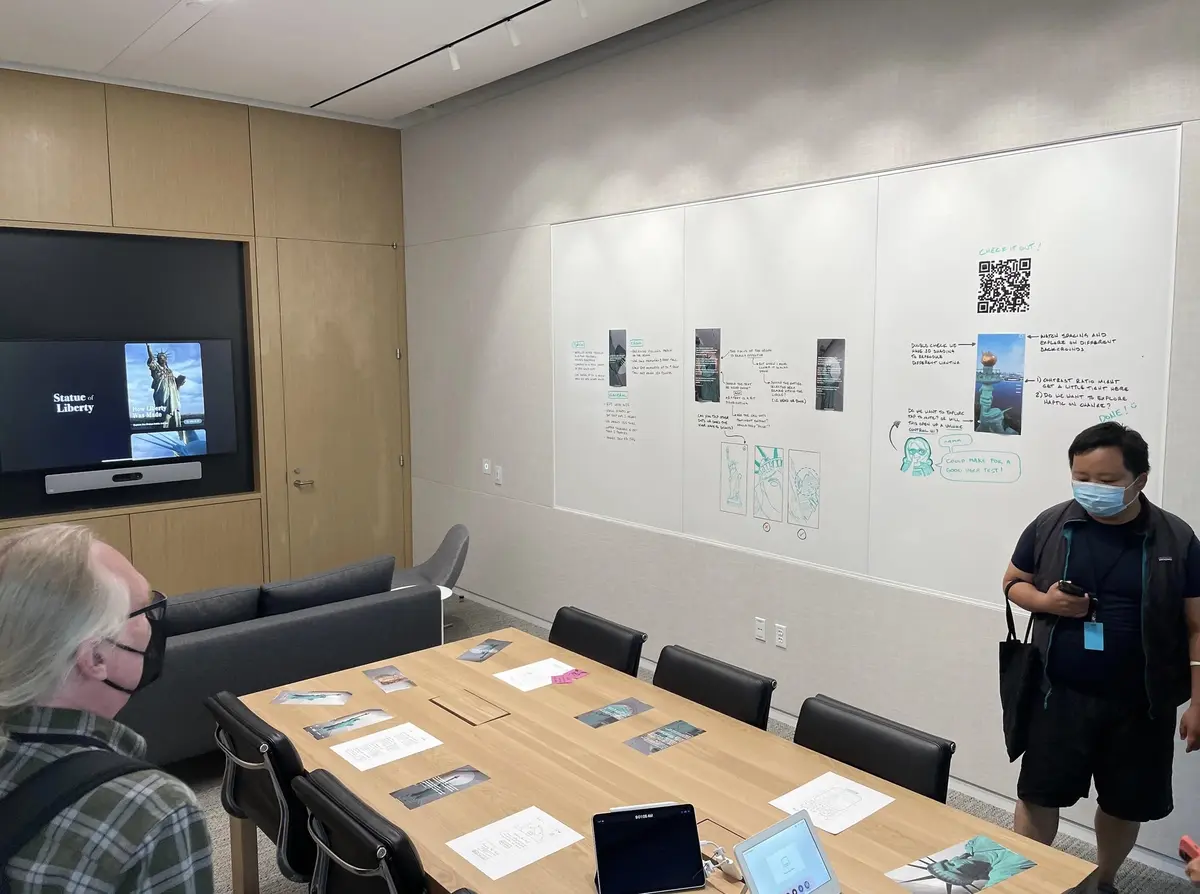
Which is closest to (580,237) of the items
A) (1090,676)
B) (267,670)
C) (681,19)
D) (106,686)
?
(681,19)

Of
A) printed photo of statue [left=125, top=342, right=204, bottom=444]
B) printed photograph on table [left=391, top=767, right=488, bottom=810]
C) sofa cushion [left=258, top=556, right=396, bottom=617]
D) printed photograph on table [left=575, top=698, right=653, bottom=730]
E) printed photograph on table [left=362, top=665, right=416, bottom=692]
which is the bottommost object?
printed photograph on table [left=391, top=767, right=488, bottom=810]

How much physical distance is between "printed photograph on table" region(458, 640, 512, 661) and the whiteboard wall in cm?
157

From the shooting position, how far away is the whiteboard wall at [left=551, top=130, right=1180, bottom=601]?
3.04m

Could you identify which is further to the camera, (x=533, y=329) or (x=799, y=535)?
(x=533, y=329)

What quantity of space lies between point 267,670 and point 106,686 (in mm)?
2544

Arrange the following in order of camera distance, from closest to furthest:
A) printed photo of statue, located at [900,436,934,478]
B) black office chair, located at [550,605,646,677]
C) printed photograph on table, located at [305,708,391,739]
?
printed photograph on table, located at [305,708,391,739] → black office chair, located at [550,605,646,677] → printed photo of statue, located at [900,436,934,478]

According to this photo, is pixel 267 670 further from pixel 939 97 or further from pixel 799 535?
pixel 939 97

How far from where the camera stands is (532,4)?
418cm

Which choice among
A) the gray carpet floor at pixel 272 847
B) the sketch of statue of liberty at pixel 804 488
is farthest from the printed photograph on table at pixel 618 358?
the gray carpet floor at pixel 272 847

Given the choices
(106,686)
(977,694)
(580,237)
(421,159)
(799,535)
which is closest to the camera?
(106,686)

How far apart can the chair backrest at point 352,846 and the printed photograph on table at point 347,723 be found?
0.39 metres

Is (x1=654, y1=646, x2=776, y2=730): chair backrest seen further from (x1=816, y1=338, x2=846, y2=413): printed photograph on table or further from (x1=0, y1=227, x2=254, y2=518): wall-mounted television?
(x1=0, y1=227, x2=254, y2=518): wall-mounted television

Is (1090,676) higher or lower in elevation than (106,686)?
lower

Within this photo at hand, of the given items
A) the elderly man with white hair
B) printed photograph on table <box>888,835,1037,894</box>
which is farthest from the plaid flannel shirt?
printed photograph on table <box>888,835,1037,894</box>
